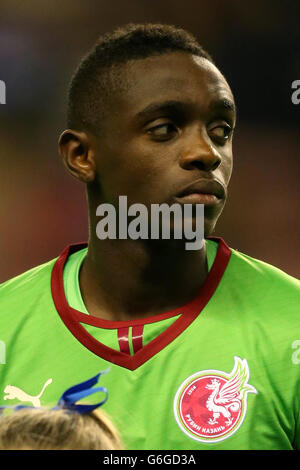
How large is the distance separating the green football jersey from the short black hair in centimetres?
42

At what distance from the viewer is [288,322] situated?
61.3 inches

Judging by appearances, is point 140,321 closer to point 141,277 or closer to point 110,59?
point 141,277

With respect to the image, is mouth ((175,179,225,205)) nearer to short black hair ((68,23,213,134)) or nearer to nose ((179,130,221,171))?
nose ((179,130,221,171))

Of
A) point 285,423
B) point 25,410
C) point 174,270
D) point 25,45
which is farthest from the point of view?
point 25,45

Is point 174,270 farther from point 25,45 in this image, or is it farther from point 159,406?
point 25,45

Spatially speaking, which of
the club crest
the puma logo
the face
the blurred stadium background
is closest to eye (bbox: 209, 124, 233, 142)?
the face

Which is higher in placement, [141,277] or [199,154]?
[199,154]

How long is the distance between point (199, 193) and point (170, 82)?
0.24 m

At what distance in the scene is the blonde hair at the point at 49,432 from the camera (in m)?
1.15

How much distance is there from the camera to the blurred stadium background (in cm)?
296

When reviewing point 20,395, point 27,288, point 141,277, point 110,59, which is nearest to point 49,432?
point 20,395

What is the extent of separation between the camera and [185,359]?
1.54m

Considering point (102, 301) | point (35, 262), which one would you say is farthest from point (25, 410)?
point (35, 262)
